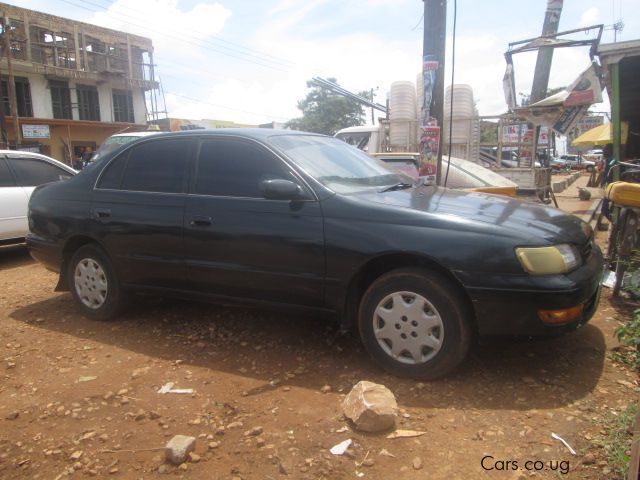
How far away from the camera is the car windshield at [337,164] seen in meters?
3.55

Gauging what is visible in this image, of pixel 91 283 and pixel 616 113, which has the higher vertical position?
pixel 616 113

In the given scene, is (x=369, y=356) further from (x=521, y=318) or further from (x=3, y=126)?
(x=3, y=126)

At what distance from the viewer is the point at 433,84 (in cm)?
584

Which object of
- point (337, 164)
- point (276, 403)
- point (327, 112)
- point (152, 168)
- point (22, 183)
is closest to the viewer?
point (276, 403)

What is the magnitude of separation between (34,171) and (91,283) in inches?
145

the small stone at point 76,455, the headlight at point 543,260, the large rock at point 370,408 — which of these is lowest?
the small stone at point 76,455

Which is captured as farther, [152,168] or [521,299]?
[152,168]

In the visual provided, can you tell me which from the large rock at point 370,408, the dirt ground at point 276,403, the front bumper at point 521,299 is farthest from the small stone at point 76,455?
the front bumper at point 521,299

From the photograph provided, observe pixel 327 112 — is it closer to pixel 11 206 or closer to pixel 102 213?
pixel 11 206

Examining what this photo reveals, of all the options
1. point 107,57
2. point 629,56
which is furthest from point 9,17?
point 629,56

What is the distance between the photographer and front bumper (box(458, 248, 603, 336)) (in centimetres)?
279

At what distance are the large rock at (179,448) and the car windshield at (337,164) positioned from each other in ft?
5.73

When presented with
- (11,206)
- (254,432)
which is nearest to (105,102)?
(11,206)

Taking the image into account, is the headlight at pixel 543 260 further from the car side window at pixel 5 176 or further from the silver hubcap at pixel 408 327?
the car side window at pixel 5 176
